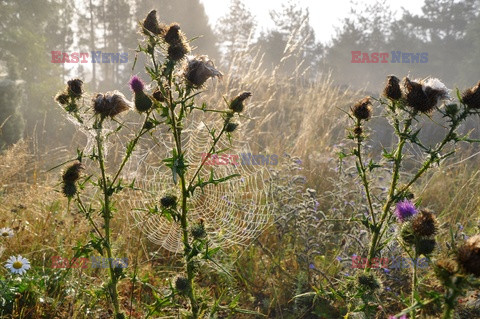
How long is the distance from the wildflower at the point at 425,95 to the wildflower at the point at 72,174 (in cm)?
120

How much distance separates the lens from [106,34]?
27.1m

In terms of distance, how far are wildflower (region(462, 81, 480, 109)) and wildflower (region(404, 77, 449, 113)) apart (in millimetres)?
57

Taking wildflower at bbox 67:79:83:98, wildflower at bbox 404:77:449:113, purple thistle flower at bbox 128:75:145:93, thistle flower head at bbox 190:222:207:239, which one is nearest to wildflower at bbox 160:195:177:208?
thistle flower head at bbox 190:222:207:239

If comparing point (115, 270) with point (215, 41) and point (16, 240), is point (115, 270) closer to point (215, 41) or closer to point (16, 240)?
point (16, 240)

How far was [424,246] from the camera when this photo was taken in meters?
1.16

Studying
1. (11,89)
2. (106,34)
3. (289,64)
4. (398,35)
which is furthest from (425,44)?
(11,89)

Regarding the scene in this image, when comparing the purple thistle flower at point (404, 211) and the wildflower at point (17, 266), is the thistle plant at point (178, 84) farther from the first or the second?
the wildflower at point (17, 266)

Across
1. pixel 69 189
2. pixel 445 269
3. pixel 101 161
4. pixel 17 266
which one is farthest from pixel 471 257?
pixel 17 266

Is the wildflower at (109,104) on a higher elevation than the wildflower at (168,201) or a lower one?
higher

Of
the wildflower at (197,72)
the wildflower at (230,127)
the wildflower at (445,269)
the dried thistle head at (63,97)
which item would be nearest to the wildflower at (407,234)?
the wildflower at (445,269)

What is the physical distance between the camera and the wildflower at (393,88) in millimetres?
1305

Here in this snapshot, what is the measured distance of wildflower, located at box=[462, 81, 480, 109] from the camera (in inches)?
48.4

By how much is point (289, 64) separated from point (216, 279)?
31.5 m

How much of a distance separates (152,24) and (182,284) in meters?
0.94
